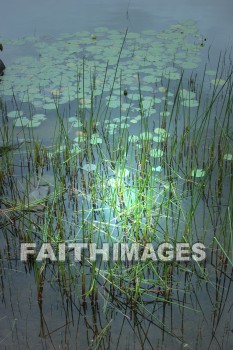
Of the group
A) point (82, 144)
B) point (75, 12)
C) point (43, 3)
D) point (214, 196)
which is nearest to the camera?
point (214, 196)

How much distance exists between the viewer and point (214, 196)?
256cm

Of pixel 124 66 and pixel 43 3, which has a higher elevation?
pixel 43 3

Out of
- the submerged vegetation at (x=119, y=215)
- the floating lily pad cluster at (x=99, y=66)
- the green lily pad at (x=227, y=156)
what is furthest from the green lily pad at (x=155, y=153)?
the floating lily pad cluster at (x=99, y=66)

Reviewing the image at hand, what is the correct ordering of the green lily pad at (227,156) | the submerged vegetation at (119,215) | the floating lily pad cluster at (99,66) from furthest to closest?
the floating lily pad cluster at (99,66), the green lily pad at (227,156), the submerged vegetation at (119,215)

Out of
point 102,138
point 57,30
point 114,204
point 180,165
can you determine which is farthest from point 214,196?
point 57,30

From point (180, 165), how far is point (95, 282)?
1153 millimetres

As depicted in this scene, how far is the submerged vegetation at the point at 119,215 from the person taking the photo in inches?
73.2

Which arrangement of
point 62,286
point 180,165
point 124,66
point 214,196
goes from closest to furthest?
1. point 62,286
2. point 214,196
3. point 180,165
4. point 124,66

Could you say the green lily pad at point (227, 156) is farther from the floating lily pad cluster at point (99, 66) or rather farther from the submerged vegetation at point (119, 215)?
the floating lily pad cluster at point (99, 66)

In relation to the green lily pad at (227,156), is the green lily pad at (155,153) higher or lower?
lower

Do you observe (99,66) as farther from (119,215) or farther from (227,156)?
(119,215)

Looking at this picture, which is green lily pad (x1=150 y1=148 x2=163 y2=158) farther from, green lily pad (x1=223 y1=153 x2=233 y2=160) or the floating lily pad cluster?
the floating lily pad cluster

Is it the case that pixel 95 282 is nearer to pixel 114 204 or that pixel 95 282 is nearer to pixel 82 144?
pixel 114 204

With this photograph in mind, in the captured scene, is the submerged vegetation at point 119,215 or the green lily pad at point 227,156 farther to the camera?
the green lily pad at point 227,156
